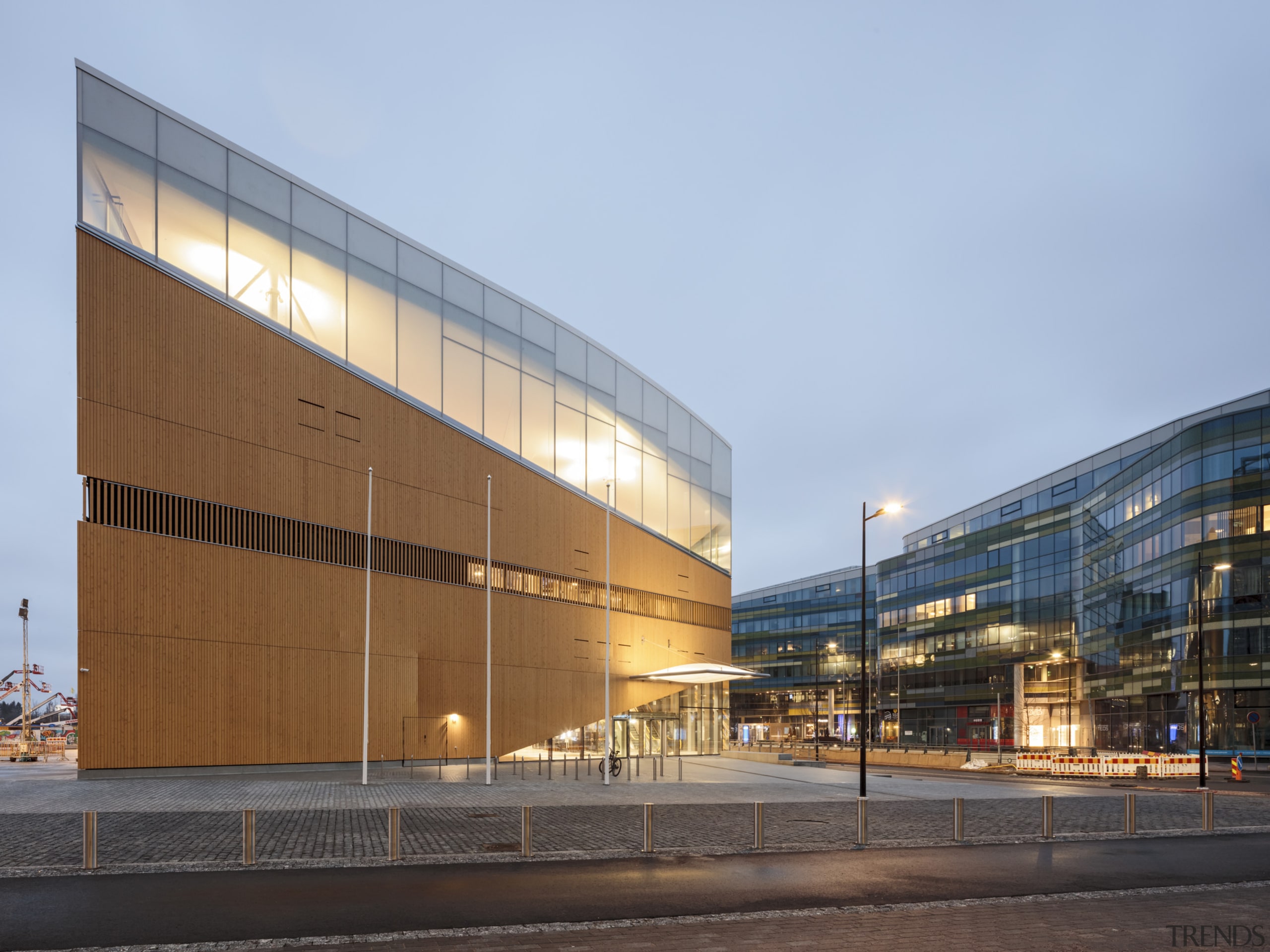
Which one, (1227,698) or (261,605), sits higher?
(261,605)

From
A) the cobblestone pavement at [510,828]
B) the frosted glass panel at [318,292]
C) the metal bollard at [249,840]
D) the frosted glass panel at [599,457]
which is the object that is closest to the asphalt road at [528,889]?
the metal bollard at [249,840]

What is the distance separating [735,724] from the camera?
14288 centimetres

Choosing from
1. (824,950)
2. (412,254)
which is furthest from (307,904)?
(412,254)

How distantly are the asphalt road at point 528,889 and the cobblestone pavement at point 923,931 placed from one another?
20.6 inches

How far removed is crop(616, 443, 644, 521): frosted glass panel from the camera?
54.1m

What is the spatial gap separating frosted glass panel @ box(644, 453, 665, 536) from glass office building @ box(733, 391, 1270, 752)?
26.4 metres

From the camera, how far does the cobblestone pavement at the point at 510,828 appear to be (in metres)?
17.0

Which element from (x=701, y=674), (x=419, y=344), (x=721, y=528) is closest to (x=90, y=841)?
(x=419, y=344)

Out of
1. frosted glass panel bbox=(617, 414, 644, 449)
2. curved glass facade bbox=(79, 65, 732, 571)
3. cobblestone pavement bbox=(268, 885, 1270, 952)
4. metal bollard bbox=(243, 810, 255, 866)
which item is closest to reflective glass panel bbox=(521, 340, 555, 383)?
curved glass facade bbox=(79, 65, 732, 571)

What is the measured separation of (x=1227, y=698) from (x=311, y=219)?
54.5 m

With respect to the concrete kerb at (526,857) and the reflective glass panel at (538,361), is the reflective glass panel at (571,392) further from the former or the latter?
the concrete kerb at (526,857)

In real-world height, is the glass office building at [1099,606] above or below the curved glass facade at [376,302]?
below

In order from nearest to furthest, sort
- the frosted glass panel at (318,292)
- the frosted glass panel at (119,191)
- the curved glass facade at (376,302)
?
1. the frosted glass panel at (119,191)
2. the curved glass facade at (376,302)
3. the frosted glass panel at (318,292)

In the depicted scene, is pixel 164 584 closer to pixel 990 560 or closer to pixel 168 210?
pixel 168 210
